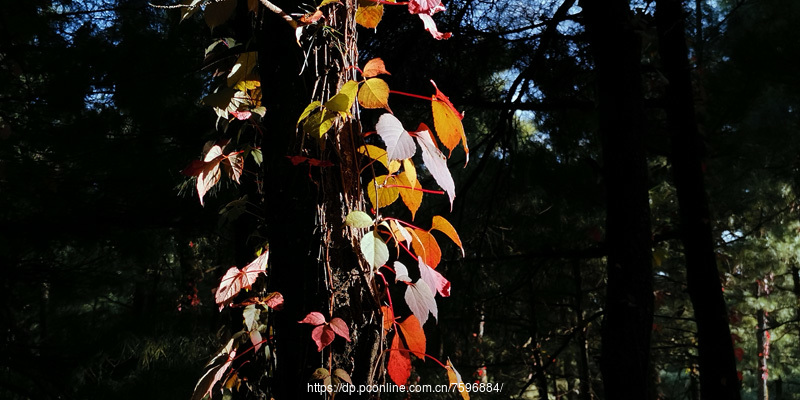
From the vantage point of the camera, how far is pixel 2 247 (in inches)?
133

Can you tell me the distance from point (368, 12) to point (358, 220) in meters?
0.35

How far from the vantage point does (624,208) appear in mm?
2057

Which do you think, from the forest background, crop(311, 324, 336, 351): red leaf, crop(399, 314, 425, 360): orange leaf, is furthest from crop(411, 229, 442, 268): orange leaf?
the forest background

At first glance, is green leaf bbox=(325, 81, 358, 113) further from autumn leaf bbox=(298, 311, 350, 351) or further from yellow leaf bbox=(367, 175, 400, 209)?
autumn leaf bbox=(298, 311, 350, 351)

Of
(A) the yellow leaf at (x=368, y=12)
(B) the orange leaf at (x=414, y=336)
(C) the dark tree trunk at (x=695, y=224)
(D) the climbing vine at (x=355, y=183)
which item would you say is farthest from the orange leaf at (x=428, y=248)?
(C) the dark tree trunk at (x=695, y=224)

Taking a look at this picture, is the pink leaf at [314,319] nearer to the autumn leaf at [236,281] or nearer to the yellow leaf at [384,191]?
the yellow leaf at [384,191]

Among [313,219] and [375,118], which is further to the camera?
[375,118]

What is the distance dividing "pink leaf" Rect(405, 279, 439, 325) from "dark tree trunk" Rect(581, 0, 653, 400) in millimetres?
1437

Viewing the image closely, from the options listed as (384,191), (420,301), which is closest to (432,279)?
(420,301)

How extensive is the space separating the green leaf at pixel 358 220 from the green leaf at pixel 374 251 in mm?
16

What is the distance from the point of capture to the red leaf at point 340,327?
70cm

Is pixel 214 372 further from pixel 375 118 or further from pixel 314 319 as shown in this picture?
pixel 375 118

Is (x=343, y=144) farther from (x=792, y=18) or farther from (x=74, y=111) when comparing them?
(x=792, y=18)

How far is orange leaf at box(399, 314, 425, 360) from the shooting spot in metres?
0.78
